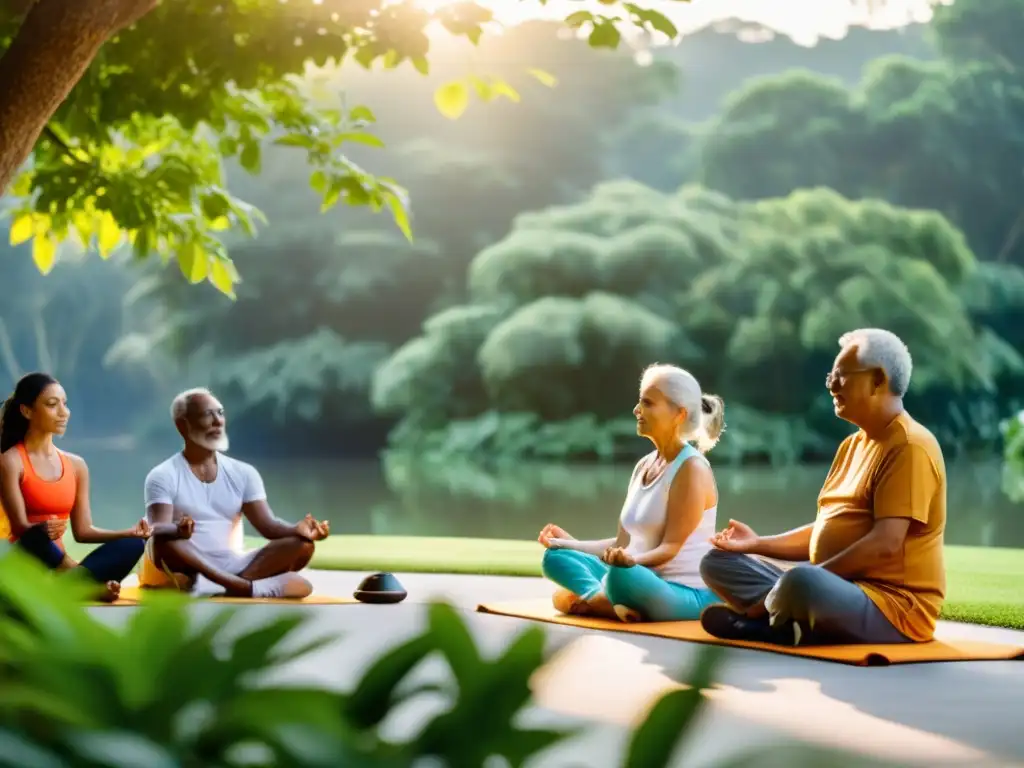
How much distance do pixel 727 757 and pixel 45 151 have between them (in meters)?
8.22

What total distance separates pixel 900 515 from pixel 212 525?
3608mm

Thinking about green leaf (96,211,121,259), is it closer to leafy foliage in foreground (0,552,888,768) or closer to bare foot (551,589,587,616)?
bare foot (551,589,587,616)

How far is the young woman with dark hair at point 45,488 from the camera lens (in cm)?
733

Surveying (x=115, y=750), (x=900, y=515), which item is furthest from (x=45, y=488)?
(x=115, y=750)

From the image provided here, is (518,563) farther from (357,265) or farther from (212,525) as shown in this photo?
(357,265)

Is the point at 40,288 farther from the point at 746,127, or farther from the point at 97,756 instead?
the point at 97,756

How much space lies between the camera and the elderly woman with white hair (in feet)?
22.6

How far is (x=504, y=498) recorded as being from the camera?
1133 inches

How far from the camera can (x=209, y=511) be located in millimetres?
7812

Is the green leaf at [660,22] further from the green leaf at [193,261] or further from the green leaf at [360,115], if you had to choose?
the green leaf at [193,261]

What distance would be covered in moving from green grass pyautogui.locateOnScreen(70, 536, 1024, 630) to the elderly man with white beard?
7.36ft

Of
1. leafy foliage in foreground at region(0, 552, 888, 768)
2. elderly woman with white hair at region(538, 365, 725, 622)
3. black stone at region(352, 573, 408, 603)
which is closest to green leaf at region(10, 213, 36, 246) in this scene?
black stone at region(352, 573, 408, 603)

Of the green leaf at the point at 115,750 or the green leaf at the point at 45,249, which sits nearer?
the green leaf at the point at 115,750

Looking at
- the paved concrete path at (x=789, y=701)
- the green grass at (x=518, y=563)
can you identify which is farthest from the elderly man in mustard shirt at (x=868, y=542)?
the green grass at (x=518, y=563)
